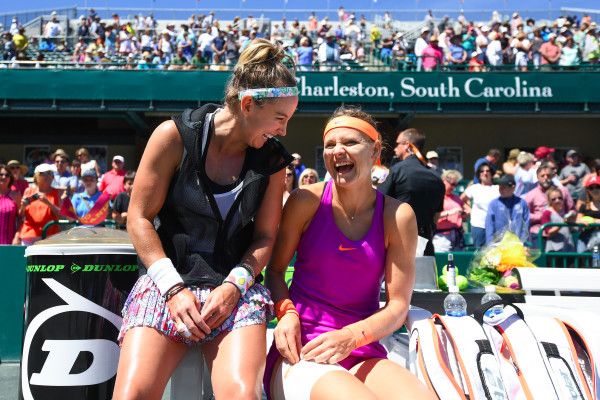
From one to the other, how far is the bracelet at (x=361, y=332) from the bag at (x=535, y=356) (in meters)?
0.54

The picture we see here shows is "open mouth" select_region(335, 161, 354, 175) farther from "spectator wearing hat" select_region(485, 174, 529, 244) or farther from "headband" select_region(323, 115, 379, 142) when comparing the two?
"spectator wearing hat" select_region(485, 174, 529, 244)

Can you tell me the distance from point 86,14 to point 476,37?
47.0 ft

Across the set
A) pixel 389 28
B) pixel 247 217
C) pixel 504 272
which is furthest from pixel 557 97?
pixel 247 217

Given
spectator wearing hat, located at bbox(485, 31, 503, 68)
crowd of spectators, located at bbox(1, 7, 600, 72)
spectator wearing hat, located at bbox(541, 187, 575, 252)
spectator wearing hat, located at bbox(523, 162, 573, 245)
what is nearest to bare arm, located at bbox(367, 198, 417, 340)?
spectator wearing hat, located at bbox(541, 187, 575, 252)

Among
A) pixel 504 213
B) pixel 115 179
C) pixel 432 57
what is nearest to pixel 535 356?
pixel 504 213

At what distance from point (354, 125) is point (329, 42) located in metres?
16.2

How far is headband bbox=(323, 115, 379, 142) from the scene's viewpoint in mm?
2619

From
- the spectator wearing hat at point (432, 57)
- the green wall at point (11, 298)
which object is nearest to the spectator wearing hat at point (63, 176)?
the green wall at point (11, 298)

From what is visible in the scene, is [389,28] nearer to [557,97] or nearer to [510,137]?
[510,137]

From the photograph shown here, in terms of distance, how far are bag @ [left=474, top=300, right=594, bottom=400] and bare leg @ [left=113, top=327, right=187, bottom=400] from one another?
4.28 feet

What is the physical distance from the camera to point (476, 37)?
19594 mm

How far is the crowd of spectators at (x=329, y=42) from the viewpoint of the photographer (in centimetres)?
1780

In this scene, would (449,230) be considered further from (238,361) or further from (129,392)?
(129,392)

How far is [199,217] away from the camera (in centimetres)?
249
